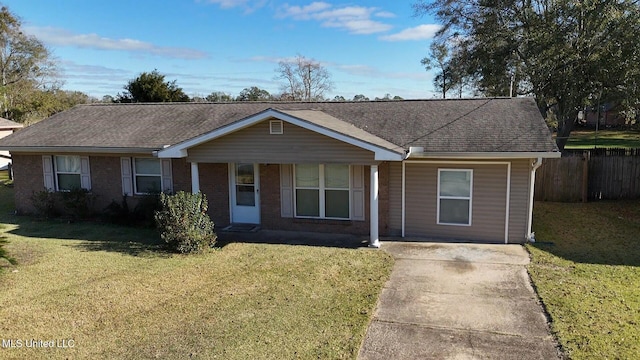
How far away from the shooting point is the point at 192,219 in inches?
433

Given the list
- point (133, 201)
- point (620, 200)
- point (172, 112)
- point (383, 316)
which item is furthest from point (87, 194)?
point (620, 200)

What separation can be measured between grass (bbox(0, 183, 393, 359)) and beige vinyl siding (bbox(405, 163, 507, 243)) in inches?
82.8

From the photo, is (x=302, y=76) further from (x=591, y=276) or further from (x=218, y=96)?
(x=591, y=276)

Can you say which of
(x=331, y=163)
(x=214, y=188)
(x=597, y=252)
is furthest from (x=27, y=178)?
(x=597, y=252)

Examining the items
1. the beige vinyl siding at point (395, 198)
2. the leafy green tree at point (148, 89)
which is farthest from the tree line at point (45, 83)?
the beige vinyl siding at point (395, 198)

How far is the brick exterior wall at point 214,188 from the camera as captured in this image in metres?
12.5

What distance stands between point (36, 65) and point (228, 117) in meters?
41.5

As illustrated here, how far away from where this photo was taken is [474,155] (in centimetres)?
1098

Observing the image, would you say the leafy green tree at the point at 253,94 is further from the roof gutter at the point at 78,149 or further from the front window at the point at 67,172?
the roof gutter at the point at 78,149

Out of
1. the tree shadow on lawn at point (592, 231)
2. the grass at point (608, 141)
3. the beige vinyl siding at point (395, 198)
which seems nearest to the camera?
the tree shadow on lawn at point (592, 231)

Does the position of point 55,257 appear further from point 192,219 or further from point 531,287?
point 531,287

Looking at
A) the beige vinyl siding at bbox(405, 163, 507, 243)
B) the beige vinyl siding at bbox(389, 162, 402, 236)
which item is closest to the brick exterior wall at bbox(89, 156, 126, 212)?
the beige vinyl siding at bbox(389, 162, 402, 236)

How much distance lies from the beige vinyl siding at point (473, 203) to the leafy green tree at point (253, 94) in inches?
1785

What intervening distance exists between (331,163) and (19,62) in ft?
155
